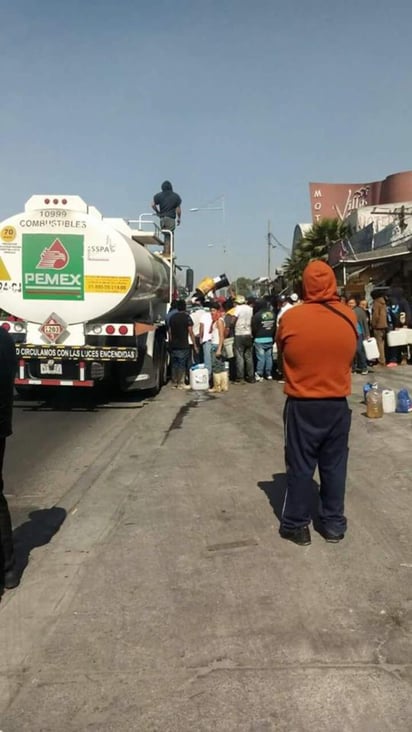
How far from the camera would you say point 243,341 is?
13.4 meters

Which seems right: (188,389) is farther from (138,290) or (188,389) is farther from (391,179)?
(391,179)

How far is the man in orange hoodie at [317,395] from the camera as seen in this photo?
14.6 ft

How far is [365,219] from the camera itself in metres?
37.8

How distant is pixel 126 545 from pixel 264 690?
1929 millimetres

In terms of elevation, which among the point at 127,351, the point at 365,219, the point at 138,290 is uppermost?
the point at 365,219

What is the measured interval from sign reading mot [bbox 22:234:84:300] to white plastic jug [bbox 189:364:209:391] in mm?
3316

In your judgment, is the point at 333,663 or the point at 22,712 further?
the point at 333,663

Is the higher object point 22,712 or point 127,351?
point 127,351

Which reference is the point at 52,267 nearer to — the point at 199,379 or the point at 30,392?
the point at 30,392

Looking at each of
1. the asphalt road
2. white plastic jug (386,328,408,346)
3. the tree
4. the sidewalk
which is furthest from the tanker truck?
the tree

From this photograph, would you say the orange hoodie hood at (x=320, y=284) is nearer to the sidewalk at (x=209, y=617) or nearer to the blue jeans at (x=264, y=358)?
the sidewalk at (x=209, y=617)

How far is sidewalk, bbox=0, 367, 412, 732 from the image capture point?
2.80 meters

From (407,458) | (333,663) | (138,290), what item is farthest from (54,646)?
(138,290)

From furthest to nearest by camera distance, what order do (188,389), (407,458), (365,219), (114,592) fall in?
1. (365,219)
2. (188,389)
3. (407,458)
4. (114,592)
